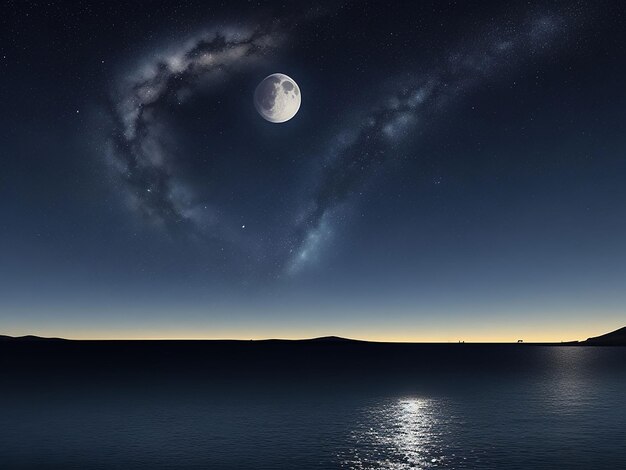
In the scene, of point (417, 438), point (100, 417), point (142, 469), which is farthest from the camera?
point (100, 417)

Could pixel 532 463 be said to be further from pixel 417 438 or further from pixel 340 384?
pixel 340 384

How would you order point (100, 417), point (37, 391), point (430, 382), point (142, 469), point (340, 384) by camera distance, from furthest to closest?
1. point (430, 382)
2. point (340, 384)
3. point (37, 391)
4. point (100, 417)
5. point (142, 469)

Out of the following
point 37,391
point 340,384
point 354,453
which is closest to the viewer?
point 354,453

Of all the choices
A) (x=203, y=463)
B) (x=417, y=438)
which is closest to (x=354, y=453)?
(x=417, y=438)

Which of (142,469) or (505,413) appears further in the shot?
(505,413)

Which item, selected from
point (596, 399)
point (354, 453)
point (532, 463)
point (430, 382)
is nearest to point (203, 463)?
point (354, 453)

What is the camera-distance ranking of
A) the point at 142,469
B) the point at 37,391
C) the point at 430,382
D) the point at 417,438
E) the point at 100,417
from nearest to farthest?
the point at 142,469
the point at 417,438
the point at 100,417
the point at 37,391
the point at 430,382

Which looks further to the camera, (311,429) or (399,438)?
(311,429)

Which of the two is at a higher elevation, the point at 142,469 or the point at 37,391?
the point at 37,391

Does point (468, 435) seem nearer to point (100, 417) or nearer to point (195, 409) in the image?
point (195, 409)
